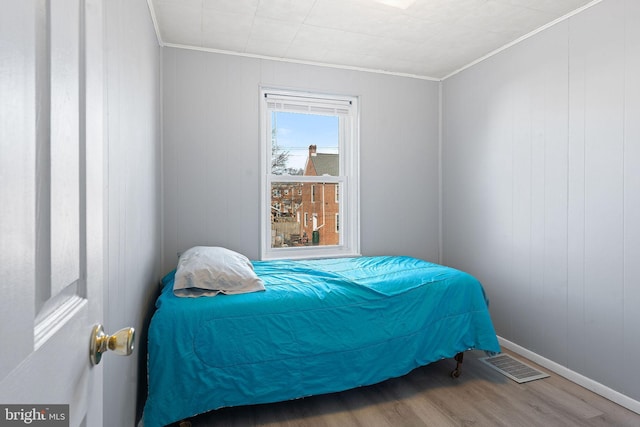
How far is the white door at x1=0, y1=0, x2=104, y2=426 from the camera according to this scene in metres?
0.37

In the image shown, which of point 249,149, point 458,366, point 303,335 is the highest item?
point 249,149

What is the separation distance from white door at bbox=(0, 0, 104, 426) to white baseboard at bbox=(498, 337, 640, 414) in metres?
2.81

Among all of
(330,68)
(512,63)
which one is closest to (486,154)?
(512,63)

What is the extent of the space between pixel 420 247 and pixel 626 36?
2288mm

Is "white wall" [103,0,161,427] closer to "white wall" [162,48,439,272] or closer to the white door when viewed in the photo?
"white wall" [162,48,439,272]

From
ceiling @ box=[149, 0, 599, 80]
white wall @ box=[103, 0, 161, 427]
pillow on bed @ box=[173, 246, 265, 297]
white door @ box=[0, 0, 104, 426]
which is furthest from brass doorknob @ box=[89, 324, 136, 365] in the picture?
ceiling @ box=[149, 0, 599, 80]

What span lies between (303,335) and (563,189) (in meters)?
2.10

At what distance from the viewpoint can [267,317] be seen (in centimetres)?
203

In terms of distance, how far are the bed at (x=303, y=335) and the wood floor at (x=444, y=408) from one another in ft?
0.48

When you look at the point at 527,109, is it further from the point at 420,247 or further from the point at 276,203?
the point at 276,203

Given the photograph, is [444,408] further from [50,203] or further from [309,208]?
[50,203]

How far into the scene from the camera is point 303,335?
2.09 metres

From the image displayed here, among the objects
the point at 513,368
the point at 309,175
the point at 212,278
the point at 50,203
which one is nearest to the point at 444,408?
the point at 513,368

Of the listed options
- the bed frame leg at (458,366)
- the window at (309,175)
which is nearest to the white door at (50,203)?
the bed frame leg at (458,366)
